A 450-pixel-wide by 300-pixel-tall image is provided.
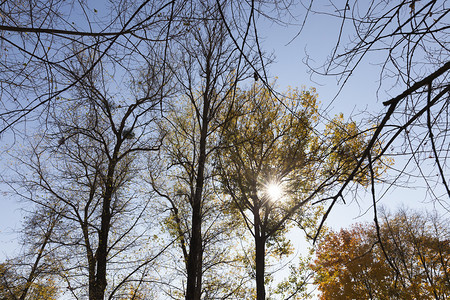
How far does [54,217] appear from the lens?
26.7 ft

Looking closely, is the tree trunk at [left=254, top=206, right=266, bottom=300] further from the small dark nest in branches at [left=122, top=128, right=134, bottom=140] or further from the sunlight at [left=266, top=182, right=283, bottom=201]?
the small dark nest in branches at [left=122, top=128, right=134, bottom=140]

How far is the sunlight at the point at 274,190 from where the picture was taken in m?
8.25

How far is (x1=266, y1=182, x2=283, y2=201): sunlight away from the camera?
825cm

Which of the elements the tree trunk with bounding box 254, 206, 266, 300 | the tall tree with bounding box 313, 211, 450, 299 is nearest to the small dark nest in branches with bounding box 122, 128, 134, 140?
the tree trunk with bounding box 254, 206, 266, 300

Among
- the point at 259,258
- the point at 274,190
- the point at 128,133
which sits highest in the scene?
the point at 128,133

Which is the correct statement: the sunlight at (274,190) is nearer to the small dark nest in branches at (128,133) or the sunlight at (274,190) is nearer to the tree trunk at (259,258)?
the tree trunk at (259,258)

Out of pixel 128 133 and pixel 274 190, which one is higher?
pixel 128 133

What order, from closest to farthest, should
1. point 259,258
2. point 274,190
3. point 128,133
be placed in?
point 259,258, point 274,190, point 128,133

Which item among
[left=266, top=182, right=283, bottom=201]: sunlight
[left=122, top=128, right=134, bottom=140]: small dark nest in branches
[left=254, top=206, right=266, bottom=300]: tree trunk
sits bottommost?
[left=254, top=206, right=266, bottom=300]: tree trunk

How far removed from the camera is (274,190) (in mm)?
8305

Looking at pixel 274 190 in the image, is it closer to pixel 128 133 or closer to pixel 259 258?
pixel 259 258

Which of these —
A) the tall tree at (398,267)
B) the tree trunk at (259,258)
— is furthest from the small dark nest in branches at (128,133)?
the tall tree at (398,267)

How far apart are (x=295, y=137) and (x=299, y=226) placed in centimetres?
288

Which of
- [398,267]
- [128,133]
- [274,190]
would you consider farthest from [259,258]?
[398,267]
